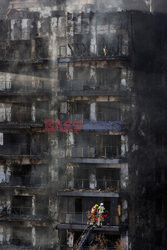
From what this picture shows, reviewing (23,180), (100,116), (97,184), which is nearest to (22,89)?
(100,116)

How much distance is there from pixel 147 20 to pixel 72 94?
10240 mm

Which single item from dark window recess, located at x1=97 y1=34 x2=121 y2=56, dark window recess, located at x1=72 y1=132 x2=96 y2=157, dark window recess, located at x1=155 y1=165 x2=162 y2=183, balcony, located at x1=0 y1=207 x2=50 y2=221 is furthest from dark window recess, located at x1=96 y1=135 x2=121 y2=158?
balcony, located at x1=0 y1=207 x2=50 y2=221

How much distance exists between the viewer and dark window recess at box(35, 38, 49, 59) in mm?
29266

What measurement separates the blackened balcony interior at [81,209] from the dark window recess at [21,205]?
3.33 meters

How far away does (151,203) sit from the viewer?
97.8 ft

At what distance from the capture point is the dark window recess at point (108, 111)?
2836 cm

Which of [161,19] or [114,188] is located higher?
[161,19]

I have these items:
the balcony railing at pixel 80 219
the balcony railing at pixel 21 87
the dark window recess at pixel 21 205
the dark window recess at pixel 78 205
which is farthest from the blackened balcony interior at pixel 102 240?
the balcony railing at pixel 21 87

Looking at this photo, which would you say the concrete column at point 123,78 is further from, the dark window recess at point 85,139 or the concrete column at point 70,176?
the concrete column at point 70,176

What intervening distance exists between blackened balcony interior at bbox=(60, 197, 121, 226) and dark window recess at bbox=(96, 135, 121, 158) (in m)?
4.13

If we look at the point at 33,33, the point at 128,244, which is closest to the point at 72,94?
the point at 33,33

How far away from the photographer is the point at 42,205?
28984 millimetres

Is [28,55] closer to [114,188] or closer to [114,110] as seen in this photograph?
[114,110]

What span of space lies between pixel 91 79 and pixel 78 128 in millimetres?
4715
